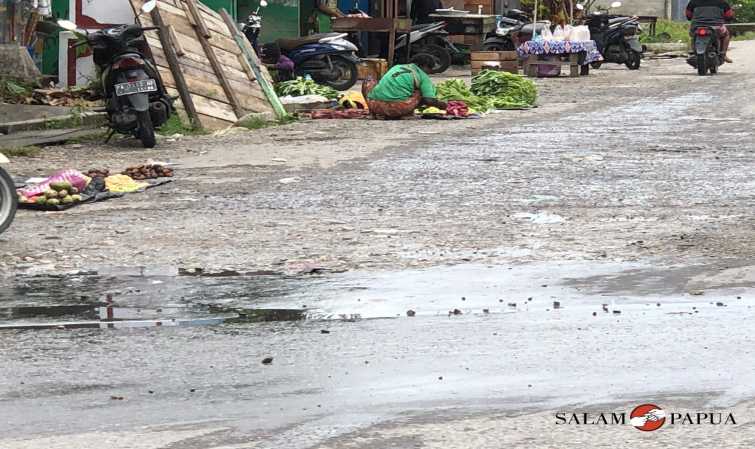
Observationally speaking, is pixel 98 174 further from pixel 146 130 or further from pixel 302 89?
pixel 302 89

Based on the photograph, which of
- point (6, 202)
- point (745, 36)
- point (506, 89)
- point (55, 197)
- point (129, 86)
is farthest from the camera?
point (745, 36)

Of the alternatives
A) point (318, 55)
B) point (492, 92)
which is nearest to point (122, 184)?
point (492, 92)

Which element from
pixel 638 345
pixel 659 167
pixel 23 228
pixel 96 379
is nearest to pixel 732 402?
pixel 638 345

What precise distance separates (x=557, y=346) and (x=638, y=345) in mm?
326

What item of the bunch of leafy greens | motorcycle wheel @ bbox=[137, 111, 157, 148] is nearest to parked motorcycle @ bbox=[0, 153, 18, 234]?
motorcycle wheel @ bbox=[137, 111, 157, 148]

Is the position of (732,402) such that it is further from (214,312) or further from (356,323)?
(214,312)

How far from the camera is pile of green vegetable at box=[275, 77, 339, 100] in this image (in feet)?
60.4

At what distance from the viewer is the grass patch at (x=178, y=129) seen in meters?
14.9

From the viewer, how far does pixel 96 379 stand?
5219 mm

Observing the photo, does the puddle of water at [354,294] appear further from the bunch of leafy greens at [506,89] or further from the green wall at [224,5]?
the green wall at [224,5]

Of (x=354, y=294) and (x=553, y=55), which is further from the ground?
(x=553, y=55)

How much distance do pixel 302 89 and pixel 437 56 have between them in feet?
24.5

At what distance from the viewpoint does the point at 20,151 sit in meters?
13.0

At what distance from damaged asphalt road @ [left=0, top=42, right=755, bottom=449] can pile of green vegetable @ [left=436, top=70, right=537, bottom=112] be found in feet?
16.0
